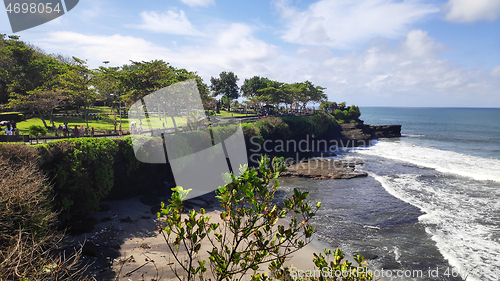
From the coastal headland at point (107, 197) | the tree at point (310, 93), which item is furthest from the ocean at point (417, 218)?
the tree at point (310, 93)

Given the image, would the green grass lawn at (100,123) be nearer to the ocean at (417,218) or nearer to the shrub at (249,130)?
the shrub at (249,130)

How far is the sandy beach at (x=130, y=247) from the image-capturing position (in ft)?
32.4

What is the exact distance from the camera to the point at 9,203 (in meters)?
7.38

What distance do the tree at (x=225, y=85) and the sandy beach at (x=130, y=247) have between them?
51.0 metres

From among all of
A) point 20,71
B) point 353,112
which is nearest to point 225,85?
point 353,112

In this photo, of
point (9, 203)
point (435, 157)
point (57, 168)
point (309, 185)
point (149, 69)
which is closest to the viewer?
point (9, 203)

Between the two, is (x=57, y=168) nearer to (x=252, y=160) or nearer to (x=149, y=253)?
(x=149, y=253)

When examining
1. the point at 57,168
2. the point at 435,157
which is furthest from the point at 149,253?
the point at 435,157

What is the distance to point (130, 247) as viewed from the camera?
38.0 ft

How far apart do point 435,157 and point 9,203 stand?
4218cm

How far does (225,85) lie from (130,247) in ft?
184

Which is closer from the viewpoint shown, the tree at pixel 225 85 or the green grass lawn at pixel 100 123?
the green grass lawn at pixel 100 123

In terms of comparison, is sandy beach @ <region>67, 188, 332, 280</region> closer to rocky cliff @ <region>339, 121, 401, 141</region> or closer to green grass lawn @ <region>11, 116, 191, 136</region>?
green grass lawn @ <region>11, 116, 191, 136</region>

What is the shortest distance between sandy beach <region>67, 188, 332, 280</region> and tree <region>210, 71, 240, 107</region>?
5104 cm
